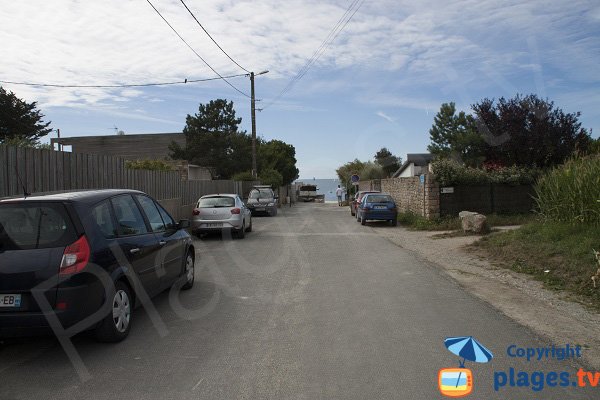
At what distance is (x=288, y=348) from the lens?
487cm

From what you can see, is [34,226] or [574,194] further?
[574,194]

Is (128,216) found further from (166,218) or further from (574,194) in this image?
(574,194)

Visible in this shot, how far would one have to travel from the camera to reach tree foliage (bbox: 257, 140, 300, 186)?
50406mm

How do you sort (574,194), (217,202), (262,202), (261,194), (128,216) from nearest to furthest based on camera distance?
(128,216) < (574,194) < (217,202) < (262,202) < (261,194)

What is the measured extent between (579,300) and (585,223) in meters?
4.15

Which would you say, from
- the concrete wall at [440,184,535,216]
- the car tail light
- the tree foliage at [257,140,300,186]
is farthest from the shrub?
the car tail light

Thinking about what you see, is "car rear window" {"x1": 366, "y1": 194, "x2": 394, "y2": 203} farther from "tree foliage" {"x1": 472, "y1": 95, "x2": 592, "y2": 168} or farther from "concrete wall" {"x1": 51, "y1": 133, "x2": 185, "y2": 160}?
"concrete wall" {"x1": 51, "y1": 133, "x2": 185, "y2": 160}

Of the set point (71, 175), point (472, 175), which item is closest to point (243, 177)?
point (472, 175)

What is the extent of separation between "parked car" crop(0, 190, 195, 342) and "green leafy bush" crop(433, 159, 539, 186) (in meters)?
14.8

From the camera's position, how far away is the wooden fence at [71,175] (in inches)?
329

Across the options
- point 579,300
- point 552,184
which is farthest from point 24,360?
point 552,184

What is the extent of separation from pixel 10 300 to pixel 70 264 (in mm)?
609

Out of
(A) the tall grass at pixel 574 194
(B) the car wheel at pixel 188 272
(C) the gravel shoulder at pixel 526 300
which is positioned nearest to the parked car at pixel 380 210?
(A) the tall grass at pixel 574 194

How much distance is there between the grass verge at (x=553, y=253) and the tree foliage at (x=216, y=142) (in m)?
31.6
